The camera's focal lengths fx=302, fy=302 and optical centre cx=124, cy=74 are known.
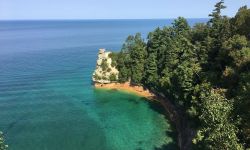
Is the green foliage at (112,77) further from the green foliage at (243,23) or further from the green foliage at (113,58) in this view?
the green foliage at (243,23)

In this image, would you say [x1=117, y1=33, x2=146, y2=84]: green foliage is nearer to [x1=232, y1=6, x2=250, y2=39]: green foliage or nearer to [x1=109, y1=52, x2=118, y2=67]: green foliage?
[x1=109, y1=52, x2=118, y2=67]: green foliage

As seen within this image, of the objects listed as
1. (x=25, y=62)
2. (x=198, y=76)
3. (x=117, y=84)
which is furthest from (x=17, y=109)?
(x=25, y=62)

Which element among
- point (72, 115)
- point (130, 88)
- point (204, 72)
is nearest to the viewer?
point (204, 72)

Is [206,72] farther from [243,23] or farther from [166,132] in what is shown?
[166,132]

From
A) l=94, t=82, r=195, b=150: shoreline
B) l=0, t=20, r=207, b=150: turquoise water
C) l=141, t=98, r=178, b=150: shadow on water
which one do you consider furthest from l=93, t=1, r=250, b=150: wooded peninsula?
l=0, t=20, r=207, b=150: turquoise water

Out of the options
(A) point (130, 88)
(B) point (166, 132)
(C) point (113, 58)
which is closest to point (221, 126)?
(B) point (166, 132)

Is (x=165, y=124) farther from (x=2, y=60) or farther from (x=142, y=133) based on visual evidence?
(x=2, y=60)

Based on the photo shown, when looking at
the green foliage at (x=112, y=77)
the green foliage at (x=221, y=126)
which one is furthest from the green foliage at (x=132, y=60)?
the green foliage at (x=221, y=126)
